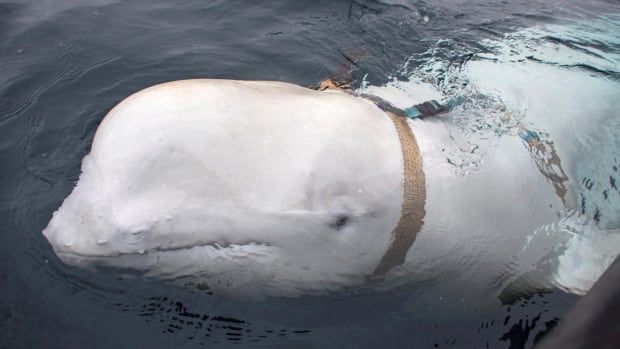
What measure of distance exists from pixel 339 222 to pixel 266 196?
388 mm

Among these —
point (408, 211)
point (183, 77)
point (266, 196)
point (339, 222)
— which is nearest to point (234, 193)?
point (266, 196)

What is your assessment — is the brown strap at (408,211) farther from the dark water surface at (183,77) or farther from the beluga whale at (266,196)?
the dark water surface at (183,77)

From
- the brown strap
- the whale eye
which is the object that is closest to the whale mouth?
the whale eye

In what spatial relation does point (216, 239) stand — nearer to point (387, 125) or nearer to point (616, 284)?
point (387, 125)

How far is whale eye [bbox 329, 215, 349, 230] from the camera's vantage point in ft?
8.52

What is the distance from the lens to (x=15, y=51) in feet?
19.6

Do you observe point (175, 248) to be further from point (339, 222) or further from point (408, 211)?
point (408, 211)

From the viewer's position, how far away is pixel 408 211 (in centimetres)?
273

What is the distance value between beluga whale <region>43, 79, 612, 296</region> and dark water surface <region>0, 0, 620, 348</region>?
0.34 m

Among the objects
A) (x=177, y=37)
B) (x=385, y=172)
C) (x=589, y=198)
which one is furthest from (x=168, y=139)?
(x=177, y=37)

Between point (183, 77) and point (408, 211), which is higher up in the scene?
point (408, 211)

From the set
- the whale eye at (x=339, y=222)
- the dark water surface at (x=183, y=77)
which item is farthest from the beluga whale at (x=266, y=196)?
the dark water surface at (x=183, y=77)

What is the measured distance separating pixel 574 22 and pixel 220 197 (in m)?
4.74

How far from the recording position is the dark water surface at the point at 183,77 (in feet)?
10.0
